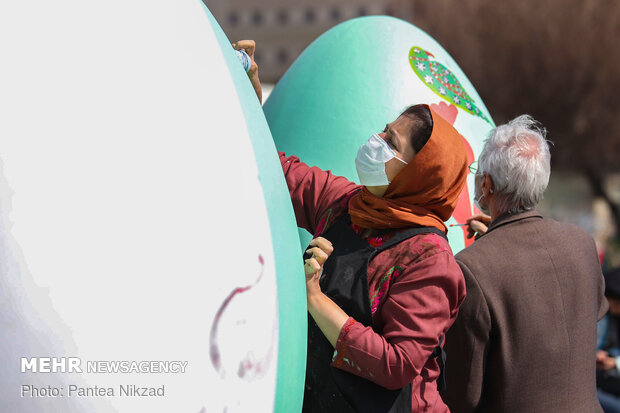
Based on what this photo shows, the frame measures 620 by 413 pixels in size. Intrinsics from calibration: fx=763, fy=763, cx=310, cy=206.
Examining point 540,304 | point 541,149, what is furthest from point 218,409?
point 541,149

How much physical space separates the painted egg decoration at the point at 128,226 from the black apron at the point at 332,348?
0.63 feet

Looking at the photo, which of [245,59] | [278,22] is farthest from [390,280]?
[278,22]

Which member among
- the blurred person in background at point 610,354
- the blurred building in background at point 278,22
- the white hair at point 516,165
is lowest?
the blurred building in background at point 278,22

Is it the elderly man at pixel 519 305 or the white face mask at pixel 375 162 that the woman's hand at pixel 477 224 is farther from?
the white face mask at pixel 375 162

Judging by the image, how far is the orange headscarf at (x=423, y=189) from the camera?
1868mm

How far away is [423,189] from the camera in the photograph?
190cm

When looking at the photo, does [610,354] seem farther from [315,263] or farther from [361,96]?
[315,263]

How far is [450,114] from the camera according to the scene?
2977mm

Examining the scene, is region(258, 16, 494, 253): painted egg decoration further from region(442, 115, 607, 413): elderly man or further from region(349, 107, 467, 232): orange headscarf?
region(349, 107, 467, 232): orange headscarf

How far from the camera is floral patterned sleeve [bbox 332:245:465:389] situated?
1727 mm

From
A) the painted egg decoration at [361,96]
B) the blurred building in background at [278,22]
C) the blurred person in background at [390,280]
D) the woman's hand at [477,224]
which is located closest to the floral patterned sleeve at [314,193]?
the blurred person in background at [390,280]

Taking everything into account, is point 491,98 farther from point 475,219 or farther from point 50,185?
point 50,185

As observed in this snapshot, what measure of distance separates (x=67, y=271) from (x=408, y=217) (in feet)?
2.70

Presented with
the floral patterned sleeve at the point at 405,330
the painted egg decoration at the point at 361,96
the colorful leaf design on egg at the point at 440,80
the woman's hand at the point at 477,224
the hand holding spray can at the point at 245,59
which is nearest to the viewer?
the floral patterned sleeve at the point at 405,330
